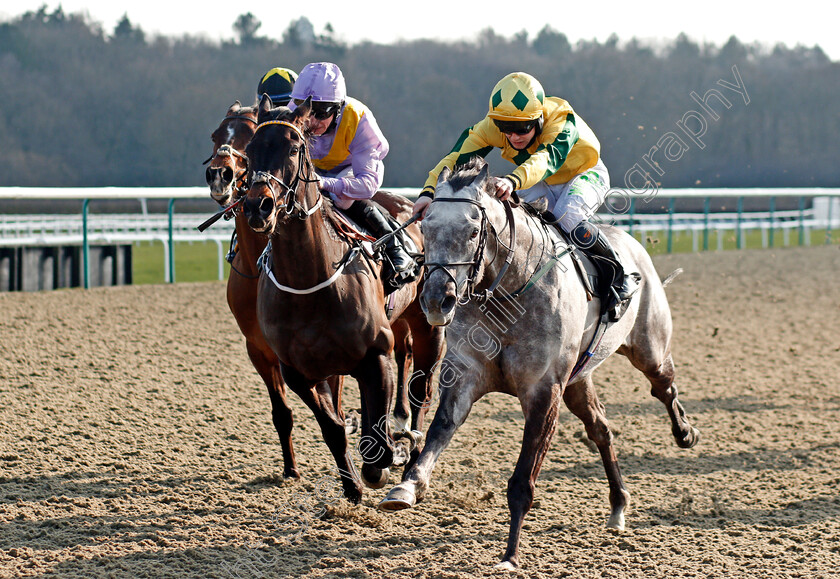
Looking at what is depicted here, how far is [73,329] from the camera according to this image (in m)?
7.96

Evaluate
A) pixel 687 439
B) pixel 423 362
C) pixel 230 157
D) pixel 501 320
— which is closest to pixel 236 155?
pixel 230 157

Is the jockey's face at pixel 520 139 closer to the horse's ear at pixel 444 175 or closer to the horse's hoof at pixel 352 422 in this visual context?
the horse's ear at pixel 444 175

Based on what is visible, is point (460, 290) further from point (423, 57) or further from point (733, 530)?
point (423, 57)

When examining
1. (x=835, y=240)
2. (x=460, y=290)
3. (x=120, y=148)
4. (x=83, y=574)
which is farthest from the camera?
(x=120, y=148)

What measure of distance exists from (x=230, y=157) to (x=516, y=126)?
1443mm

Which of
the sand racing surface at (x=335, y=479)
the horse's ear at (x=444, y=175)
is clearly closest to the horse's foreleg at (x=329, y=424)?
the sand racing surface at (x=335, y=479)

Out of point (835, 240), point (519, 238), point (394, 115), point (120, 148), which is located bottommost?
point (519, 238)

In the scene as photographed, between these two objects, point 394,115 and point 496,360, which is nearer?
point 496,360

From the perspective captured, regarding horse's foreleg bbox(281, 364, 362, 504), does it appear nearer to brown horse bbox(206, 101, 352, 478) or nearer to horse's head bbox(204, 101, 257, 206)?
brown horse bbox(206, 101, 352, 478)

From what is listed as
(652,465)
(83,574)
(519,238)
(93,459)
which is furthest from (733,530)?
(93,459)

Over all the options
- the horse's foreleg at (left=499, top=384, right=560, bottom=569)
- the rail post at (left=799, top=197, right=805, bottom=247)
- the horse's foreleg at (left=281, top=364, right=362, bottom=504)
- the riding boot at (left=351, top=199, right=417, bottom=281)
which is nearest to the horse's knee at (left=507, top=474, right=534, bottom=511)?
the horse's foreleg at (left=499, top=384, right=560, bottom=569)

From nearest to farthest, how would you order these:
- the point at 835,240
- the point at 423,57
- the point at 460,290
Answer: the point at 460,290 < the point at 835,240 < the point at 423,57

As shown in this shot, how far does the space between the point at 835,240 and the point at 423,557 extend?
1880 centimetres

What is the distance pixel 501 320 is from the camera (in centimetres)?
343
